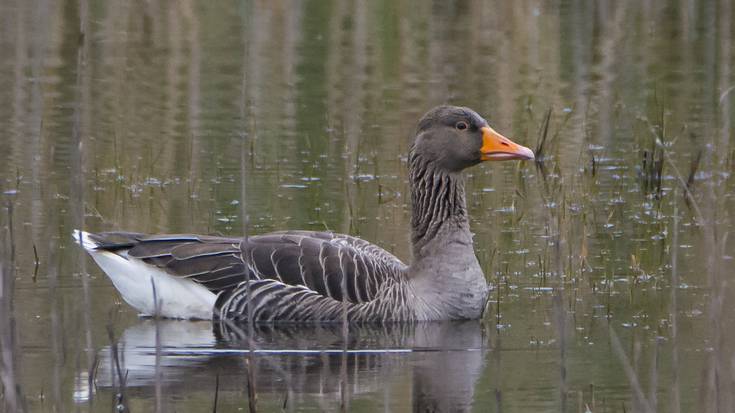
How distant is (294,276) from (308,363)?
4.33 ft

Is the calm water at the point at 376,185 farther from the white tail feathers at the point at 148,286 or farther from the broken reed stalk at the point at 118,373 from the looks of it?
the white tail feathers at the point at 148,286

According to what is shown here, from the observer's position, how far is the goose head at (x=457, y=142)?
10.7 meters

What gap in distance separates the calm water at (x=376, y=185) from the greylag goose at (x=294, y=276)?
17 centimetres

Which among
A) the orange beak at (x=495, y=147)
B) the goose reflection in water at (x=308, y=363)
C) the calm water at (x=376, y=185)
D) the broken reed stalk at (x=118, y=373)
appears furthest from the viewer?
the orange beak at (x=495, y=147)

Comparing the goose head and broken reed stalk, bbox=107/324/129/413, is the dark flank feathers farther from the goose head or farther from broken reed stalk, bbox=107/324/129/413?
broken reed stalk, bbox=107/324/129/413

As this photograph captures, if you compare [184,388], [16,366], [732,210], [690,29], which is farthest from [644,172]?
[690,29]

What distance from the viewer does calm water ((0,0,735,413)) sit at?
26.5ft

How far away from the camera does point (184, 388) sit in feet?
27.2

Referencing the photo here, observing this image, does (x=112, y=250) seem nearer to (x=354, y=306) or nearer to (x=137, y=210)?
(x=354, y=306)

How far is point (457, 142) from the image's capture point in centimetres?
1071

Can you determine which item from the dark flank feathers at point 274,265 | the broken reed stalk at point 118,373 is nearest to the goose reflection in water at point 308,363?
the dark flank feathers at point 274,265

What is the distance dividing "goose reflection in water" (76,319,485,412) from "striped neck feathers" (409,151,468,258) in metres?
0.80

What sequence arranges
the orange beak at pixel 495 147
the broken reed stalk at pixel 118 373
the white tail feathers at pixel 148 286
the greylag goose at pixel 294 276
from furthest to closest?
the orange beak at pixel 495 147 < the greylag goose at pixel 294 276 < the white tail feathers at pixel 148 286 < the broken reed stalk at pixel 118 373

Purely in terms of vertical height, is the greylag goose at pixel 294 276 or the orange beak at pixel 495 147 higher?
the orange beak at pixel 495 147
